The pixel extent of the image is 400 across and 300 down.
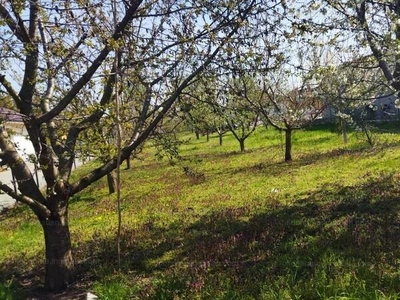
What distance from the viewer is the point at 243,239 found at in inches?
291

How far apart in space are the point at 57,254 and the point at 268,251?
3210mm

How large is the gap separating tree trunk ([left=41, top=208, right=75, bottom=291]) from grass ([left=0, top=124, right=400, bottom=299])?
0.28m

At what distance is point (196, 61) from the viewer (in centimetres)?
645

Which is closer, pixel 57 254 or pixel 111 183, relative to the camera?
pixel 57 254

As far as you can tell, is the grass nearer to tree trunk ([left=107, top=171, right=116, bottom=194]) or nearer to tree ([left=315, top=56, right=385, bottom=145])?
tree trunk ([left=107, top=171, right=116, bottom=194])

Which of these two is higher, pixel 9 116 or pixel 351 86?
pixel 351 86

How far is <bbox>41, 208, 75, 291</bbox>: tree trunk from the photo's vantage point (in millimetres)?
6805

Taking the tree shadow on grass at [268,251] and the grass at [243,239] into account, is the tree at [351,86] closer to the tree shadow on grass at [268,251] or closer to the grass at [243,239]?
the grass at [243,239]

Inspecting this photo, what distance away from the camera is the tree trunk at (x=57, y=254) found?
22.3 ft

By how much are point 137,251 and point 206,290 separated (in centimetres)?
289

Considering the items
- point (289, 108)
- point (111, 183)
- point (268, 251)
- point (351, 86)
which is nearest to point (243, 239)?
point (268, 251)

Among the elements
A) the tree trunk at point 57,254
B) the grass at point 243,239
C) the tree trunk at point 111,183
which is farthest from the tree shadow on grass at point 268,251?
the tree trunk at point 111,183

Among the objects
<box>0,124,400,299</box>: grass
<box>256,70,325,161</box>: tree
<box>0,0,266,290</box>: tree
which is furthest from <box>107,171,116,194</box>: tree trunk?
<box>0,0,266,290</box>: tree

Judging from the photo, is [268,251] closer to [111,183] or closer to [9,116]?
[9,116]
